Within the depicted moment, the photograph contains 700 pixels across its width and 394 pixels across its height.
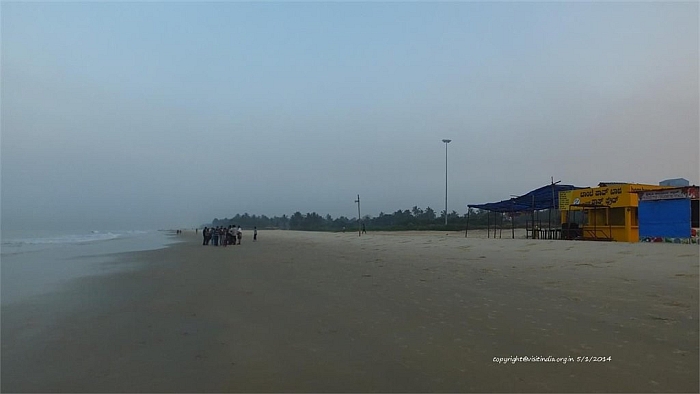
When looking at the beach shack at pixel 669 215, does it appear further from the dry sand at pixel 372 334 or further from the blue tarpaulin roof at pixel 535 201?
the dry sand at pixel 372 334

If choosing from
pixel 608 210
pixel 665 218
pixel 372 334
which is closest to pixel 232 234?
pixel 608 210

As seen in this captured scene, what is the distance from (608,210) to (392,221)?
6932 centimetres

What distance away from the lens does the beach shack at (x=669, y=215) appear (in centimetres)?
1753

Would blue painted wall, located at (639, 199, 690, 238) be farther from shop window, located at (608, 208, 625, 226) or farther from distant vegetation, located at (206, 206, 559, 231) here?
distant vegetation, located at (206, 206, 559, 231)

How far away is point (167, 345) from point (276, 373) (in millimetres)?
1916

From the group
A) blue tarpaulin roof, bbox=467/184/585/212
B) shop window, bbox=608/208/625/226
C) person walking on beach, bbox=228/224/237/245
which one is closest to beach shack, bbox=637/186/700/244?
shop window, bbox=608/208/625/226

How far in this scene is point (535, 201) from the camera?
93.5 feet

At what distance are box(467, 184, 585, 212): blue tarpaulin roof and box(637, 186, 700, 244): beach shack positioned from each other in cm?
591

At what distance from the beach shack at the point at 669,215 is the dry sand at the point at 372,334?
8.48m

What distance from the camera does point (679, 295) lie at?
733 cm

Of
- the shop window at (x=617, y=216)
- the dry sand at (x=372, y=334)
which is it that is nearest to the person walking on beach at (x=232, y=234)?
the dry sand at (x=372, y=334)

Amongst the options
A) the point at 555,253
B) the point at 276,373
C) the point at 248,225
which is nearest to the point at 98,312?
the point at 276,373

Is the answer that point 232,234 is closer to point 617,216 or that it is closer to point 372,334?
point 617,216

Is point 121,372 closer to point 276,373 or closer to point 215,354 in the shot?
point 215,354
